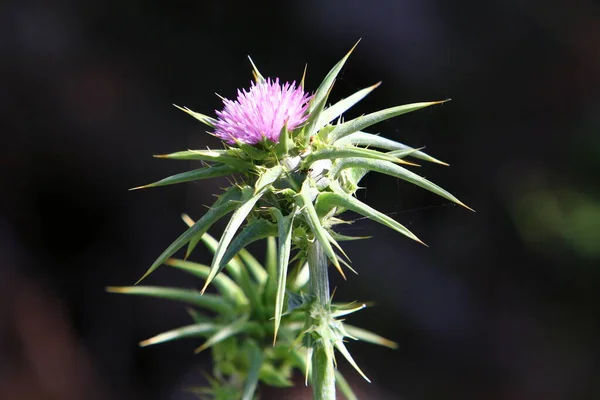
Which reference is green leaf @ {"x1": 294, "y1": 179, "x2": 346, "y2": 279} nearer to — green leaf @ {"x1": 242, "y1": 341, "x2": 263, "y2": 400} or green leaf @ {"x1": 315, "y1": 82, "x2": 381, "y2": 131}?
green leaf @ {"x1": 315, "y1": 82, "x2": 381, "y2": 131}

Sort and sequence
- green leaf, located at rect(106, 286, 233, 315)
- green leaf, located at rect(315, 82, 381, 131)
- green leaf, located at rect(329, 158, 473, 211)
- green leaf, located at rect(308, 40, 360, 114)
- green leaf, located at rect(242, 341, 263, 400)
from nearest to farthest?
green leaf, located at rect(329, 158, 473, 211), green leaf, located at rect(308, 40, 360, 114), green leaf, located at rect(315, 82, 381, 131), green leaf, located at rect(242, 341, 263, 400), green leaf, located at rect(106, 286, 233, 315)

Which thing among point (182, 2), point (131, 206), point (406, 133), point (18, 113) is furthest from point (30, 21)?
point (406, 133)

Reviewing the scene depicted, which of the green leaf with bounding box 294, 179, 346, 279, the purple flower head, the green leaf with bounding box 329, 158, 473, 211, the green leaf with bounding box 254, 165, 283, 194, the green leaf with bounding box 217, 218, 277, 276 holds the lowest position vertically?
the green leaf with bounding box 217, 218, 277, 276

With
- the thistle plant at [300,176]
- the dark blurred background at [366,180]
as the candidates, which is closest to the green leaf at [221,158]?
the thistle plant at [300,176]

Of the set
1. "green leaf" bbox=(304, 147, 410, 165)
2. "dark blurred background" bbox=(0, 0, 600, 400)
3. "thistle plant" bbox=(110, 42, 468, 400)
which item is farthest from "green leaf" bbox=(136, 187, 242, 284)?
"dark blurred background" bbox=(0, 0, 600, 400)

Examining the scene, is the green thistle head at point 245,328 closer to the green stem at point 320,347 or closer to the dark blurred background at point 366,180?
the green stem at point 320,347

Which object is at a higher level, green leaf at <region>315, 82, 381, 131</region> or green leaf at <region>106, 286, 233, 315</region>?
green leaf at <region>315, 82, 381, 131</region>
